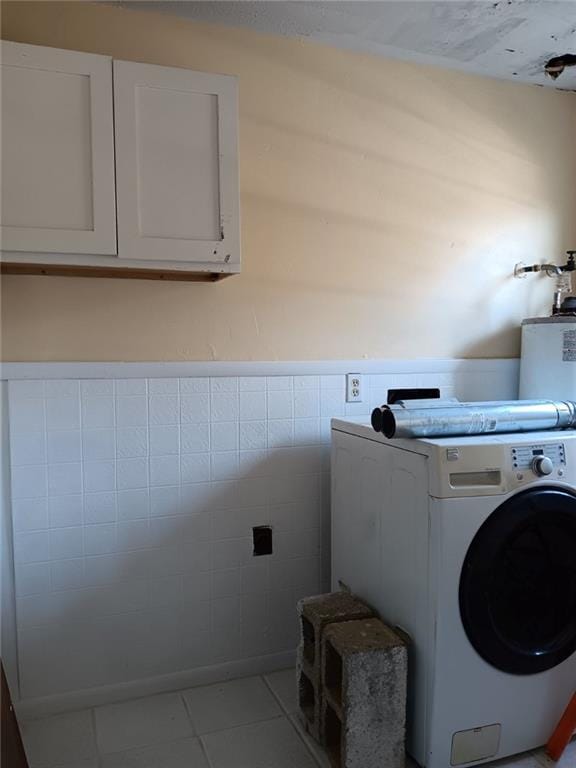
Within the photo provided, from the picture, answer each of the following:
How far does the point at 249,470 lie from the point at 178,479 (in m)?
0.26

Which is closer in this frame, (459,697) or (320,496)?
(459,697)

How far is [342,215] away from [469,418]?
3.23ft

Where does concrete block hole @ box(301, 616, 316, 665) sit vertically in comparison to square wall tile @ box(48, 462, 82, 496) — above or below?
below

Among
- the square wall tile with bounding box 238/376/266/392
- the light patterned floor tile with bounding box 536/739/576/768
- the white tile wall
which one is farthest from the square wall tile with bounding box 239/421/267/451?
the light patterned floor tile with bounding box 536/739/576/768

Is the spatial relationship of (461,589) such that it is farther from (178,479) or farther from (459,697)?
(178,479)

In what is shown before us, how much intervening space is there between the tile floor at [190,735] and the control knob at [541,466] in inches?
33.8

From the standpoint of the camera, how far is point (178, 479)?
81.3 inches

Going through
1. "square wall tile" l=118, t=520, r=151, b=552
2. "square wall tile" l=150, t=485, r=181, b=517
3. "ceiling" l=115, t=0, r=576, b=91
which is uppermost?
"ceiling" l=115, t=0, r=576, b=91

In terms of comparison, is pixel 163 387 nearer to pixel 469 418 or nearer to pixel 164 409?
pixel 164 409

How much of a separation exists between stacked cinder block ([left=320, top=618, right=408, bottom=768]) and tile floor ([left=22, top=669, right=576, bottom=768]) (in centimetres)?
17

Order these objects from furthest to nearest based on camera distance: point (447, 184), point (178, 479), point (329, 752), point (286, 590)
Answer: point (447, 184) → point (286, 590) → point (178, 479) → point (329, 752)

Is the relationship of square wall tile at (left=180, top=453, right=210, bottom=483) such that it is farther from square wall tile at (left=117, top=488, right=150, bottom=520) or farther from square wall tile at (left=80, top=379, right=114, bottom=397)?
square wall tile at (left=80, top=379, right=114, bottom=397)

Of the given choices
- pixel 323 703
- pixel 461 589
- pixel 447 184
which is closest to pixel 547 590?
pixel 461 589

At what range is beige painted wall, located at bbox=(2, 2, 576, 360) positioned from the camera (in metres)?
→ 1.93
